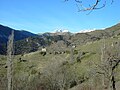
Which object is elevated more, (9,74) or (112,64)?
(112,64)

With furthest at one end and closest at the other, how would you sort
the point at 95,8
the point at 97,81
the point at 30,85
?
the point at 30,85 → the point at 97,81 → the point at 95,8

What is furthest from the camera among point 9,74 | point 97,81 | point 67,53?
point 67,53

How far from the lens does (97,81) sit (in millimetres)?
77250

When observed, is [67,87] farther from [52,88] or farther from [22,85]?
[22,85]

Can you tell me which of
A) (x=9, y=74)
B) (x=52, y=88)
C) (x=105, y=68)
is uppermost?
(x=105, y=68)

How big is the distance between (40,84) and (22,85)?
6.90 metres

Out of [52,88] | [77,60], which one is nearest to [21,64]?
[77,60]

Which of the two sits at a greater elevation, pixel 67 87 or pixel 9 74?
pixel 9 74

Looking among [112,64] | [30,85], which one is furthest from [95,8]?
[30,85]

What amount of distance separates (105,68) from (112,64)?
0.81 m

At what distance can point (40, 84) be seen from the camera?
281ft

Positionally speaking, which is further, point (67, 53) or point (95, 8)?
point (67, 53)

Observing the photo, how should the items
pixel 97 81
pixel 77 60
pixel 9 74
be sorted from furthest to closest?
pixel 77 60 → pixel 97 81 → pixel 9 74

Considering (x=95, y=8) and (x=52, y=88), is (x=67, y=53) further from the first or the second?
(x=95, y=8)
